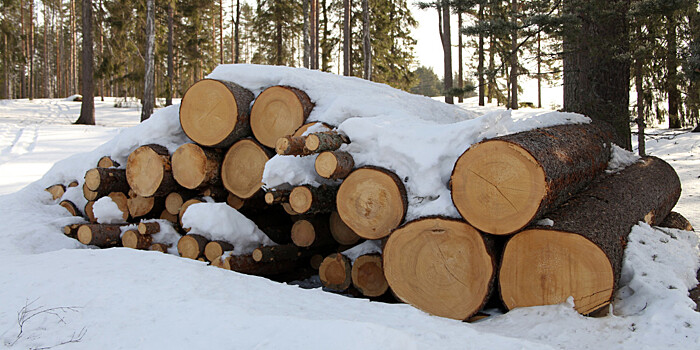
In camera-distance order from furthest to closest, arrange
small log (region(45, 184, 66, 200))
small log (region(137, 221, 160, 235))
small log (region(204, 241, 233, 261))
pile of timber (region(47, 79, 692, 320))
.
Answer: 1. small log (region(45, 184, 66, 200))
2. small log (region(137, 221, 160, 235))
3. small log (region(204, 241, 233, 261))
4. pile of timber (region(47, 79, 692, 320))

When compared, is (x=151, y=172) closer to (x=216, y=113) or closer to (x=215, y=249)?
(x=216, y=113)

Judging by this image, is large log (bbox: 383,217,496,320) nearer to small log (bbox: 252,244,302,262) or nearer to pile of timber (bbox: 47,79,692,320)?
pile of timber (bbox: 47,79,692,320)

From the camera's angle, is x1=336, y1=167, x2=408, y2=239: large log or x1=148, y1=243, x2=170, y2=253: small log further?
x1=148, y1=243, x2=170, y2=253: small log

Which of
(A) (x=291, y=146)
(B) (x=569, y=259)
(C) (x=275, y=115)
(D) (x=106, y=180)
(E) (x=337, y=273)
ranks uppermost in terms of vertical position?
(C) (x=275, y=115)

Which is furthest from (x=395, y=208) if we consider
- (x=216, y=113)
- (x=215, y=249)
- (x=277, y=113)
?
(x=216, y=113)

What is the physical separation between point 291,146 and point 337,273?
1197 millimetres

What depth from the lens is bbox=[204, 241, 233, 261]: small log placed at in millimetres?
3695

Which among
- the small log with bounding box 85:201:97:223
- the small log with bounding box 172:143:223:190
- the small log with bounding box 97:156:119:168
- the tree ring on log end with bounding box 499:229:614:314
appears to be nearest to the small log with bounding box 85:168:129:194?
the small log with bounding box 97:156:119:168

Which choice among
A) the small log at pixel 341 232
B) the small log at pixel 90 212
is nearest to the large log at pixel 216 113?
the small log at pixel 341 232

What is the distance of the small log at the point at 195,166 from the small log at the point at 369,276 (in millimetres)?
1659

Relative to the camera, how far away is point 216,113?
13.3ft

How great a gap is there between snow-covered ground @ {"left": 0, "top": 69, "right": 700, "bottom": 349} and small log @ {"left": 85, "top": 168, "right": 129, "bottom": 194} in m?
0.87

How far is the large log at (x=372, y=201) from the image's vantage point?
10.1 feet

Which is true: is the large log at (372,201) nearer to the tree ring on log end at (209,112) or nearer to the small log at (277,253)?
the small log at (277,253)
